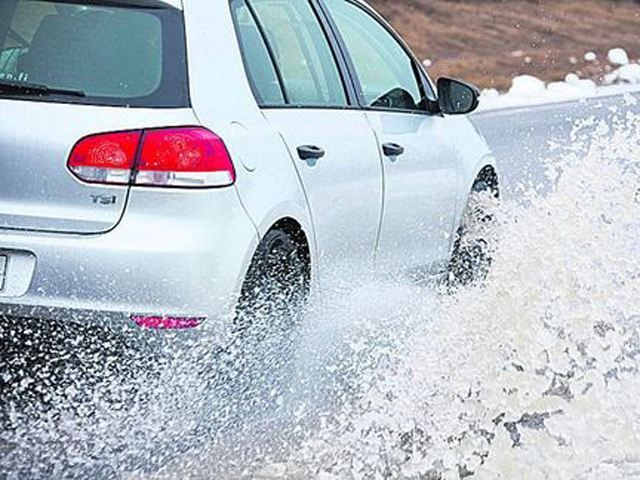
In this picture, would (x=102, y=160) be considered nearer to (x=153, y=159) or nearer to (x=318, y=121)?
(x=153, y=159)

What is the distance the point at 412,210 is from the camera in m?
6.89

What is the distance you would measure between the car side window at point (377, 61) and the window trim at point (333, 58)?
0.13 metres

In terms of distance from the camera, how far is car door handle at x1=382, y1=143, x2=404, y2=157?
21.6 feet

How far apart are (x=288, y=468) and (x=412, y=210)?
193 centimetres

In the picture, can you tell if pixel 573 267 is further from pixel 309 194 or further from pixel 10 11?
pixel 10 11

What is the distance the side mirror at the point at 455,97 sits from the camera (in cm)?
729

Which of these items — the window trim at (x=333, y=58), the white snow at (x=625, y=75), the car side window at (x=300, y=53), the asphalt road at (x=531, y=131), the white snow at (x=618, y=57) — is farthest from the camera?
the white snow at (x=618, y=57)

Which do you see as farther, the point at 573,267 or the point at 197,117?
the point at 573,267

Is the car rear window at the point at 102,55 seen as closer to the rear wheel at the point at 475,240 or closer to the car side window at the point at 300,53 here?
the car side window at the point at 300,53

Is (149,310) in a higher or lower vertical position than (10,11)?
lower

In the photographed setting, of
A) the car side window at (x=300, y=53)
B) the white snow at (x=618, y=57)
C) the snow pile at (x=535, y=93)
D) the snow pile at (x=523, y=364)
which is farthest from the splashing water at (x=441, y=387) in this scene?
the white snow at (x=618, y=57)

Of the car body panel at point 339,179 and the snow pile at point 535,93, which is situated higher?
the car body panel at point 339,179

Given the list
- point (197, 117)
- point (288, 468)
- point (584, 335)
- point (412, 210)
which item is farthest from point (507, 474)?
point (412, 210)

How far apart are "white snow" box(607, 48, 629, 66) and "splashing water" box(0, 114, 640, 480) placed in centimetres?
2460
